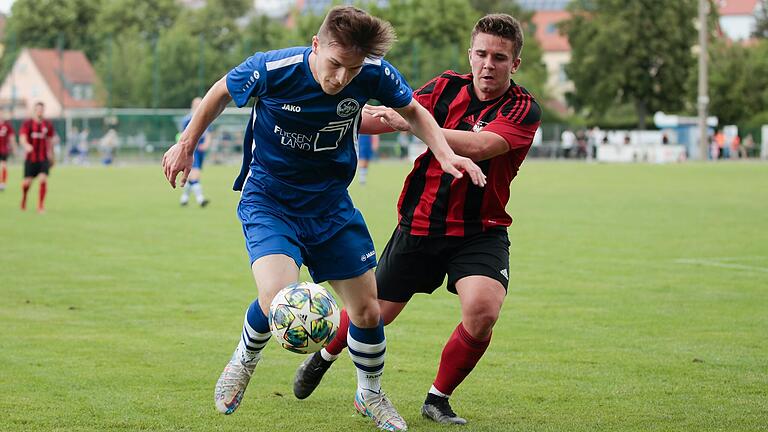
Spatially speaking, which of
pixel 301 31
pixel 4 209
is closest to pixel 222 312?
pixel 4 209

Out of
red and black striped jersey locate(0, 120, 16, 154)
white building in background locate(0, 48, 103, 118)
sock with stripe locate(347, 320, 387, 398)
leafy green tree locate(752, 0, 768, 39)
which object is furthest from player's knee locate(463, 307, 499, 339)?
leafy green tree locate(752, 0, 768, 39)

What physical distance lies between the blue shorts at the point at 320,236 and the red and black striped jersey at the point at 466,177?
0.54 metres

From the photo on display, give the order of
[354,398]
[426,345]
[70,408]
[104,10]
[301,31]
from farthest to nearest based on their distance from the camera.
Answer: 1. [104,10]
2. [301,31]
3. [426,345]
4. [354,398]
5. [70,408]

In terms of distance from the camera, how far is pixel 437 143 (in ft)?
19.5

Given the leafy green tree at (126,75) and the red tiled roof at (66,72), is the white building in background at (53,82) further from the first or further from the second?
the leafy green tree at (126,75)

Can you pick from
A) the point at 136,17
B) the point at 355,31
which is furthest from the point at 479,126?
the point at 136,17

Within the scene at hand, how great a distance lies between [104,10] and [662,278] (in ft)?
273

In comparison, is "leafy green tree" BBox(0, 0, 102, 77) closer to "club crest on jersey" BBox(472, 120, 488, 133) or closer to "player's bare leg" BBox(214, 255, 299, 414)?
"club crest on jersey" BBox(472, 120, 488, 133)

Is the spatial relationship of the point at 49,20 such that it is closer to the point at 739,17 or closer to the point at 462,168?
the point at 739,17

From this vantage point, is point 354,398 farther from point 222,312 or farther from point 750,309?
point 750,309

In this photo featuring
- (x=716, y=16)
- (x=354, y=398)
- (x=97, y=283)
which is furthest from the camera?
(x=716, y=16)

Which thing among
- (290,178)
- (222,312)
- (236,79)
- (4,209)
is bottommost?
(4,209)

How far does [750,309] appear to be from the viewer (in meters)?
10.5

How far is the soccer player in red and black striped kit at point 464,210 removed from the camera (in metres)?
6.29
